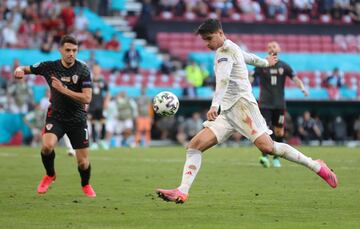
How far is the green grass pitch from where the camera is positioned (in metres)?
10.8

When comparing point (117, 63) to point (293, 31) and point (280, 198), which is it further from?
point (280, 198)

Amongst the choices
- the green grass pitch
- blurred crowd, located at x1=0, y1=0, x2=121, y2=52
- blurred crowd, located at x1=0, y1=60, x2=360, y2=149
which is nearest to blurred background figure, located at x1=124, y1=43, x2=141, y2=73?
blurred crowd, located at x1=0, y1=0, x2=121, y2=52

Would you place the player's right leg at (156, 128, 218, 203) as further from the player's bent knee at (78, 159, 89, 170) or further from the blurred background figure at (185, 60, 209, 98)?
the blurred background figure at (185, 60, 209, 98)

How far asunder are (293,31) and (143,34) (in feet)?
23.7

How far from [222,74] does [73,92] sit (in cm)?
225

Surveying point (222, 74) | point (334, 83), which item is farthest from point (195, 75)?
point (222, 74)

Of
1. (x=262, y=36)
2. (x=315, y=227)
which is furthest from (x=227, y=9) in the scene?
(x=315, y=227)

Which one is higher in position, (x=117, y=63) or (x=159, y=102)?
(x=159, y=102)

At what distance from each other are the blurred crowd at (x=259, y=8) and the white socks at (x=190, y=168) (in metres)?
29.0

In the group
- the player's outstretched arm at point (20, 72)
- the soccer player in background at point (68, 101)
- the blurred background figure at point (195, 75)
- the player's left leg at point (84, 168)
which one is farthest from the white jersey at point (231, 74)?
the blurred background figure at point (195, 75)

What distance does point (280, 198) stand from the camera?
1352 centimetres

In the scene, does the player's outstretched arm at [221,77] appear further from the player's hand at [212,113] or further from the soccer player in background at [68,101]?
the soccer player in background at [68,101]

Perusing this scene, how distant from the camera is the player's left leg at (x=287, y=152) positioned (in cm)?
1267

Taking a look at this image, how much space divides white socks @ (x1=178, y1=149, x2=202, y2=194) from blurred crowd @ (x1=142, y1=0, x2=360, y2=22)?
28986 millimetres
